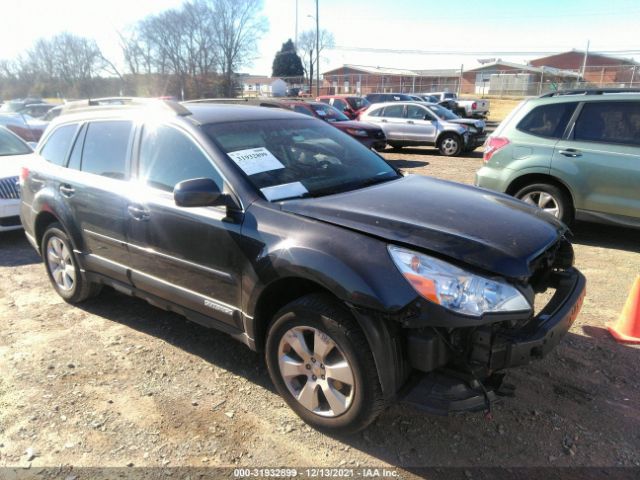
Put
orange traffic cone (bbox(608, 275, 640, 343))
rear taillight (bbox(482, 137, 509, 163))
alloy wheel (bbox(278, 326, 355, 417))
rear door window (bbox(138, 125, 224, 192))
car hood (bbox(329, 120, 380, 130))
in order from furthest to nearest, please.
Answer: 1. car hood (bbox(329, 120, 380, 130))
2. rear taillight (bbox(482, 137, 509, 163))
3. orange traffic cone (bbox(608, 275, 640, 343))
4. rear door window (bbox(138, 125, 224, 192))
5. alloy wheel (bbox(278, 326, 355, 417))

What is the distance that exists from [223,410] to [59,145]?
2959 millimetres

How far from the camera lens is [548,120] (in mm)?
5984

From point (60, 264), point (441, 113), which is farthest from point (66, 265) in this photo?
point (441, 113)

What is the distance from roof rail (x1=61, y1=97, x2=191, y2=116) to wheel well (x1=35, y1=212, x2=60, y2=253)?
969 mm

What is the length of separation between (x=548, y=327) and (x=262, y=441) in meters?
1.61

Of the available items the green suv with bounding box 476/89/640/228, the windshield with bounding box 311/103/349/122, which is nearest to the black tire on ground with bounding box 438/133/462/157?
the windshield with bounding box 311/103/349/122

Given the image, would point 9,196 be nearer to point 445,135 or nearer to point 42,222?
point 42,222

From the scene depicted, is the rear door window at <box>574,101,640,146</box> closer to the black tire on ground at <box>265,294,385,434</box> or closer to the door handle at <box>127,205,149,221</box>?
the black tire on ground at <box>265,294,385,434</box>

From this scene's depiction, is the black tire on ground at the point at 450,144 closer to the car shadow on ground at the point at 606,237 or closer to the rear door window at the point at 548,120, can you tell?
the car shadow on ground at the point at 606,237

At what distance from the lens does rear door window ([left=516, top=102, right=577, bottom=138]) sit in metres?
5.88

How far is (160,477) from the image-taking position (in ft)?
8.23

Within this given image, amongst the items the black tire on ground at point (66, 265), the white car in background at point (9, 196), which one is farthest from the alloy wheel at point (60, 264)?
the white car in background at point (9, 196)

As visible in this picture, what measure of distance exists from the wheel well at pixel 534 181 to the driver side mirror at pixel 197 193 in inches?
177

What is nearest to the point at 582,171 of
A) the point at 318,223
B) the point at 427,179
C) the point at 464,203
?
the point at 427,179
